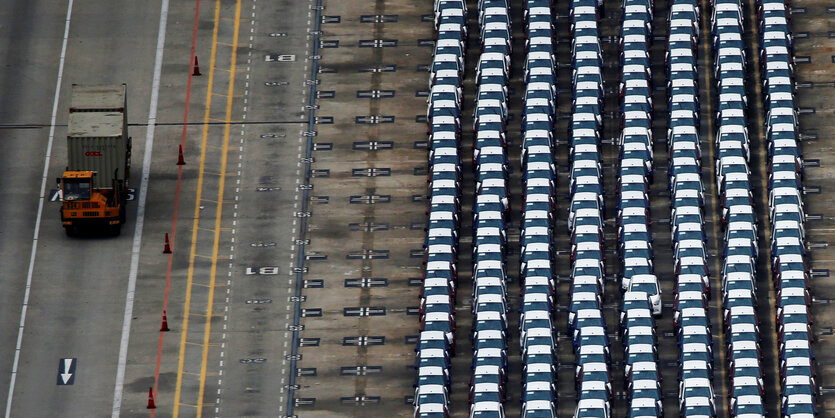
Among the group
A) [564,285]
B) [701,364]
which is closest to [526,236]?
[564,285]

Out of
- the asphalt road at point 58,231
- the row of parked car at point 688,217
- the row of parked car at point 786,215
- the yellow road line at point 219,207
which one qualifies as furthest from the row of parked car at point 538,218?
the asphalt road at point 58,231

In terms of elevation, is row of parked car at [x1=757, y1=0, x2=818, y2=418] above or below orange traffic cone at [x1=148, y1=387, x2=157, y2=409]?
above

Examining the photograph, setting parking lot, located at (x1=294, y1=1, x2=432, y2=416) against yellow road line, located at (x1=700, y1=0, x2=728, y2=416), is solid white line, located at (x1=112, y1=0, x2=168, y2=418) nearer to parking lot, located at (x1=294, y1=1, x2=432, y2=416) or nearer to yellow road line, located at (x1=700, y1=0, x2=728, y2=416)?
parking lot, located at (x1=294, y1=1, x2=432, y2=416)

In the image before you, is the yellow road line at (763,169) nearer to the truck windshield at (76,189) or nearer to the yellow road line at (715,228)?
the yellow road line at (715,228)

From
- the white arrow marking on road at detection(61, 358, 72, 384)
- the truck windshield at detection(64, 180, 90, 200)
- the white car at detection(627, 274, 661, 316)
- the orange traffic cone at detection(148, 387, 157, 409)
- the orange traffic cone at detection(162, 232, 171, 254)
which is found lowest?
the orange traffic cone at detection(148, 387, 157, 409)

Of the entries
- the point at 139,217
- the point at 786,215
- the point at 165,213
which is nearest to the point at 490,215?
the point at 786,215

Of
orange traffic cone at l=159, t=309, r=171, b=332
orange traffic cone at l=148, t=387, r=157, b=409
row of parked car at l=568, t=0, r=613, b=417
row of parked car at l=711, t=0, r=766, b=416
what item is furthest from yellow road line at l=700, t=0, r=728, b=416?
orange traffic cone at l=159, t=309, r=171, b=332

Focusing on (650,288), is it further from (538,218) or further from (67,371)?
(67,371)
